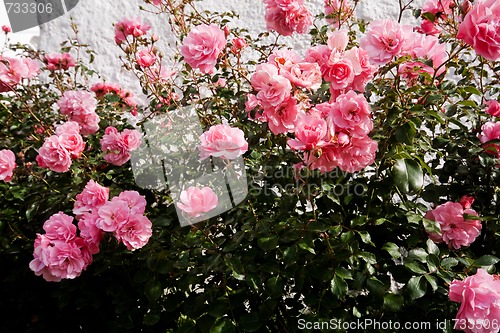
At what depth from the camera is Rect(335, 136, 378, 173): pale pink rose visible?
44.3 inches

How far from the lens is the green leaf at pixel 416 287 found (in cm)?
118

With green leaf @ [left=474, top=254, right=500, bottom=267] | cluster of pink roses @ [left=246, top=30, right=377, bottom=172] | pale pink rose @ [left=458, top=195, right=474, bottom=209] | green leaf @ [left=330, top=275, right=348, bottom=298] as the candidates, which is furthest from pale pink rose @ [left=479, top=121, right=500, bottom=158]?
green leaf @ [left=330, top=275, right=348, bottom=298]

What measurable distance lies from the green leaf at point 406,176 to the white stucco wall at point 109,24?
2070 millimetres

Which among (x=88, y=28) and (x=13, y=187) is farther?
(x=88, y=28)

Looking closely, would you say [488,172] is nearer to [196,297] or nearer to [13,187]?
[196,297]

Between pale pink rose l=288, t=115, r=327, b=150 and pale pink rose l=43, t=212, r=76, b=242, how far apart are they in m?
0.68

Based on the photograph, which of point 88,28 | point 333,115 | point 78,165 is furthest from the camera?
point 88,28

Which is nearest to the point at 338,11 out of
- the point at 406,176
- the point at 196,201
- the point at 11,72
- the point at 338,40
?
the point at 338,40

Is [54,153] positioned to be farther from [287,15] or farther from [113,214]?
[287,15]

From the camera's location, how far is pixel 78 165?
5.70 ft

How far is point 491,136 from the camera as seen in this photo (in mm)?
1463

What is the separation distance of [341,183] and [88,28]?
2.52m

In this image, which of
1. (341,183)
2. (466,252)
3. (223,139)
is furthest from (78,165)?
(466,252)

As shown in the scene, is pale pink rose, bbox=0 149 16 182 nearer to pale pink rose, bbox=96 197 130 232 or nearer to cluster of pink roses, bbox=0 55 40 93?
cluster of pink roses, bbox=0 55 40 93
